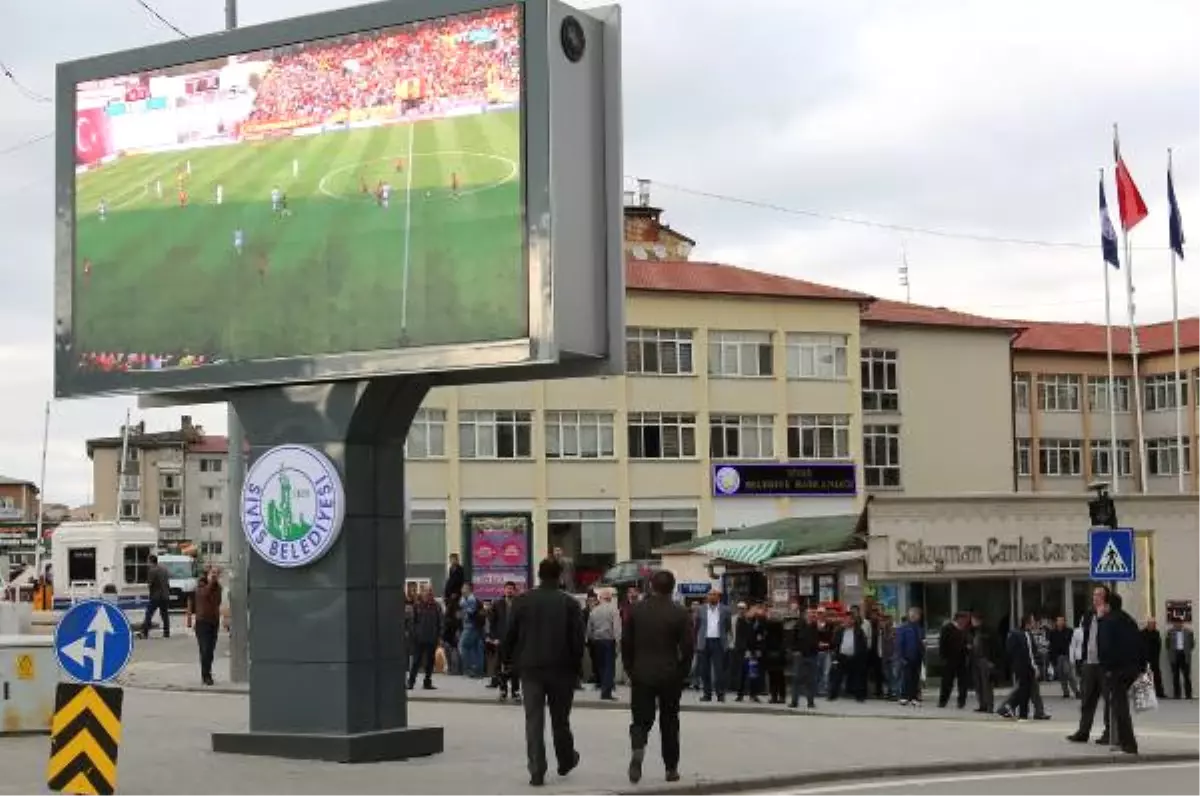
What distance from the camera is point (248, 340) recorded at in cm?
1661

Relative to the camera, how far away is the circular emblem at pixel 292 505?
16.4m

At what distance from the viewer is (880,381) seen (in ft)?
244

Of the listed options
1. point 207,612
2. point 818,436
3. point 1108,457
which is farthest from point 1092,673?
point 1108,457

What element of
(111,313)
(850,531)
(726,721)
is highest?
(111,313)

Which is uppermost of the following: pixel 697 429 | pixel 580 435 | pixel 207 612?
pixel 697 429

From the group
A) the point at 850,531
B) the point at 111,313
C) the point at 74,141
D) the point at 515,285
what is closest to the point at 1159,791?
the point at 515,285

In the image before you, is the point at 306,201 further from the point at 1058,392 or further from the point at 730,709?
the point at 1058,392

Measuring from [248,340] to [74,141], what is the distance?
2.82m

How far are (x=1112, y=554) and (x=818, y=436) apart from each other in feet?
161

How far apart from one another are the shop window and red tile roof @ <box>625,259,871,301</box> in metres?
8.69

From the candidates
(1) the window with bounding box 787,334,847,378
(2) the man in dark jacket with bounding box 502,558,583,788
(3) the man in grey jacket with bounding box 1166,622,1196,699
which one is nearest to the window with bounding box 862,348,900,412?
(1) the window with bounding box 787,334,847,378

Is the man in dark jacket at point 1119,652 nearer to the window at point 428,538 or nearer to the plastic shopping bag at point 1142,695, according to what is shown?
the plastic shopping bag at point 1142,695

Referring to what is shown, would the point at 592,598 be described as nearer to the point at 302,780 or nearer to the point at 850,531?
the point at 850,531

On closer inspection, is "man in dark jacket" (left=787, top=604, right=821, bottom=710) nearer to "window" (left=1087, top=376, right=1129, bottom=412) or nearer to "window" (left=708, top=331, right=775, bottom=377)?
"window" (left=708, top=331, right=775, bottom=377)
